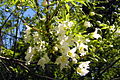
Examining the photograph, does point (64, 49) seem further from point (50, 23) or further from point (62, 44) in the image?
point (50, 23)

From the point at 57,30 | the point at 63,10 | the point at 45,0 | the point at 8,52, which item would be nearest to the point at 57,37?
the point at 57,30

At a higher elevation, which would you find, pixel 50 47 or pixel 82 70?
pixel 50 47

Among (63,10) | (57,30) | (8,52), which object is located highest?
(63,10)

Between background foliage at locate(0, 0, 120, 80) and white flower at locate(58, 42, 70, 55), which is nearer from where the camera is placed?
white flower at locate(58, 42, 70, 55)

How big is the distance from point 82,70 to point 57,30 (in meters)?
0.49

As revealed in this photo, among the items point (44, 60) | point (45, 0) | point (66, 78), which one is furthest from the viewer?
point (66, 78)

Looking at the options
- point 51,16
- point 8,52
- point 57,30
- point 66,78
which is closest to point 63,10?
point 51,16

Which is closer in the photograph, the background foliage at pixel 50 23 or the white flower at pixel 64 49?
the white flower at pixel 64 49

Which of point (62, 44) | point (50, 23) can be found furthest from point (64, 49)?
point (50, 23)

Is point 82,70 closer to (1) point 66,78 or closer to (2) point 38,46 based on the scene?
(2) point 38,46

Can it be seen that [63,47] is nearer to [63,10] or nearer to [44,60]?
[44,60]

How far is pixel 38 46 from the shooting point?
5.79 ft

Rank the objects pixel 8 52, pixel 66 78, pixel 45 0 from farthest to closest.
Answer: pixel 66 78, pixel 8 52, pixel 45 0

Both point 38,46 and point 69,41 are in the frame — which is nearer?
point 69,41
